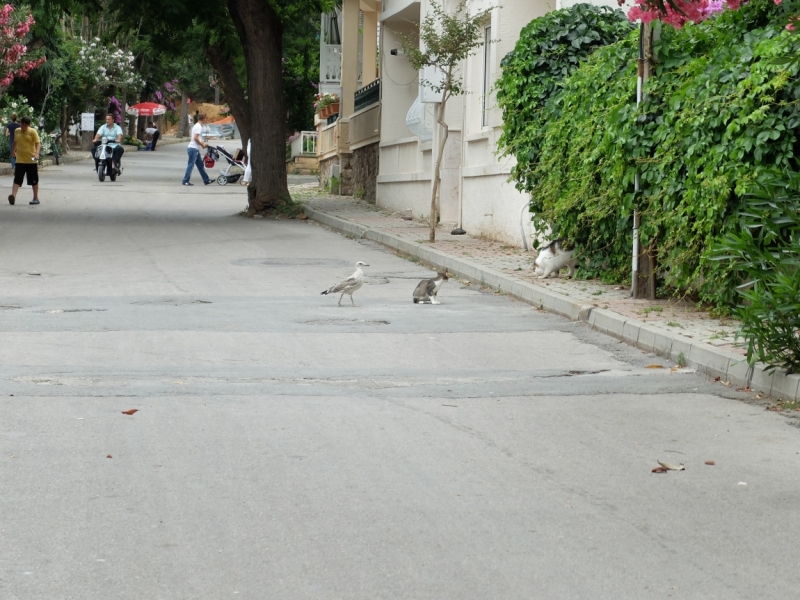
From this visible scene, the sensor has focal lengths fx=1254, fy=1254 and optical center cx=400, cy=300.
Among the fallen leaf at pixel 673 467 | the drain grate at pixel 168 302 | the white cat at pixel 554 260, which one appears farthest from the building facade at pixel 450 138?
the fallen leaf at pixel 673 467

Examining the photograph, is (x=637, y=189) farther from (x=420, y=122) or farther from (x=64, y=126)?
(x=64, y=126)

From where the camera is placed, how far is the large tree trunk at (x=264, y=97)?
25.3 m

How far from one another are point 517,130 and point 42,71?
39.7 metres

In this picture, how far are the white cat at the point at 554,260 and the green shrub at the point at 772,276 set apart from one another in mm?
5356

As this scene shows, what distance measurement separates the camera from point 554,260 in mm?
14734

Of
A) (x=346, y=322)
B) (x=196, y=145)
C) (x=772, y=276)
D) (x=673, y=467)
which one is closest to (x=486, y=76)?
(x=346, y=322)

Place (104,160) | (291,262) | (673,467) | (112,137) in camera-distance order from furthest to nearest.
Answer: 1. (112,137)
2. (104,160)
3. (291,262)
4. (673,467)

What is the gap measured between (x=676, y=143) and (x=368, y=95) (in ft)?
66.1

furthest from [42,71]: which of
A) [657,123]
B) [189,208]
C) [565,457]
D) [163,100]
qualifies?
[565,457]

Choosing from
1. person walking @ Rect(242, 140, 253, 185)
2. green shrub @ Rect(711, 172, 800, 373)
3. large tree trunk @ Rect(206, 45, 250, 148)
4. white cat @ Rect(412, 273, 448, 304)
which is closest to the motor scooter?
person walking @ Rect(242, 140, 253, 185)

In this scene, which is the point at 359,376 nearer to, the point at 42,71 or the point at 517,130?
the point at 517,130

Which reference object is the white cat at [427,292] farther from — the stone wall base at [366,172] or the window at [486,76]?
the stone wall base at [366,172]

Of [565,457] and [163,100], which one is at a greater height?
[163,100]

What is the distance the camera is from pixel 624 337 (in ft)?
36.5
